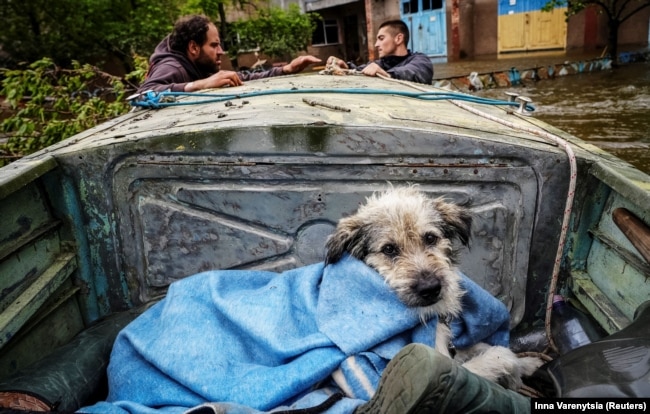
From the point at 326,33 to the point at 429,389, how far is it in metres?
29.2

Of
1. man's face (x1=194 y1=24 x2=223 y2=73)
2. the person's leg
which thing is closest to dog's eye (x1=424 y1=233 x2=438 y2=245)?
the person's leg

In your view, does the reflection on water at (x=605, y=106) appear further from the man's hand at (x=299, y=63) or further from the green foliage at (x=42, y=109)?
the green foliage at (x=42, y=109)

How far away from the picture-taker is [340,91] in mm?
3430

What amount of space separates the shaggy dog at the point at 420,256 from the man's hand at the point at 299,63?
4.10m

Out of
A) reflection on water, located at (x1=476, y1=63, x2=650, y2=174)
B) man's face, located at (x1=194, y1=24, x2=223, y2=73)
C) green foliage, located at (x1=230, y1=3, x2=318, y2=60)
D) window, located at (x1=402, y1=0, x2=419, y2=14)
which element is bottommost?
reflection on water, located at (x1=476, y1=63, x2=650, y2=174)

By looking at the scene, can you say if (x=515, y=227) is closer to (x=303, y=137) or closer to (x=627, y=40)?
(x=303, y=137)

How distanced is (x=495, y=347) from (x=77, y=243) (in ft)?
7.70

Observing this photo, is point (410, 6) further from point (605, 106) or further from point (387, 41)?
point (387, 41)

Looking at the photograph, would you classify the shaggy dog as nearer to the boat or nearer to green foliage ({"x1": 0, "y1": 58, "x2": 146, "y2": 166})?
the boat

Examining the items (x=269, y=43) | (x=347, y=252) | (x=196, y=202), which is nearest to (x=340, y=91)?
(x=196, y=202)

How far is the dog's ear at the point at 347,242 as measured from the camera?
77.8 inches

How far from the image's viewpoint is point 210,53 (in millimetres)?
5156

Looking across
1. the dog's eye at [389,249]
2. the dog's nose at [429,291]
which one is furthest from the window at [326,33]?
the dog's nose at [429,291]

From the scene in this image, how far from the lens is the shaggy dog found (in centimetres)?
181
